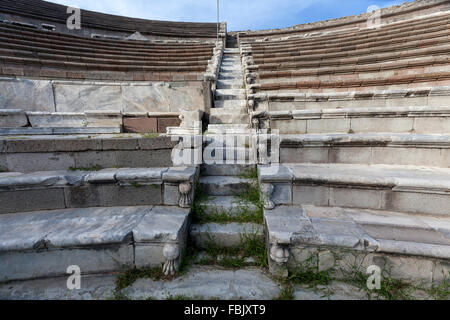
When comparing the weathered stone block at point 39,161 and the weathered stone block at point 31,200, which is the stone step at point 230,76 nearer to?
the weathered stone block at point 39,161

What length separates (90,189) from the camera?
241cm

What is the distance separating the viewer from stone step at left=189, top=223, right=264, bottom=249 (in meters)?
2.17

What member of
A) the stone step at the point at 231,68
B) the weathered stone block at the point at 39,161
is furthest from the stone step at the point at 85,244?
the stone step at the point at 231,68

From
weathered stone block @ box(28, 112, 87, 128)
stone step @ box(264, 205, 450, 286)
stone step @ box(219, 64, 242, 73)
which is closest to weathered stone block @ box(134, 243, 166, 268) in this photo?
stone step @ box(264, 205, 450, 286)

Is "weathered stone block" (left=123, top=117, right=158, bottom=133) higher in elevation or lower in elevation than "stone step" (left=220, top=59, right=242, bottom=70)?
lower

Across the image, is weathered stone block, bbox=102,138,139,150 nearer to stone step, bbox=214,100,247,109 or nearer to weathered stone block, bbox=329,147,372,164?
stone step, bbox=214,100,247,109

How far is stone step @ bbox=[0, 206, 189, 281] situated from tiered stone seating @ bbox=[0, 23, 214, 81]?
4.84 metres

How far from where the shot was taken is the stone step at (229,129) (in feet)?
12.9

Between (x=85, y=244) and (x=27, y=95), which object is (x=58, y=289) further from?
(x=27, y=95)

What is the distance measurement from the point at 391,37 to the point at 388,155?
726 cm

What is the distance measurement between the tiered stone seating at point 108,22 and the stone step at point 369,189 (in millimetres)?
13867

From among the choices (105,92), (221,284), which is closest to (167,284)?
(221,284)

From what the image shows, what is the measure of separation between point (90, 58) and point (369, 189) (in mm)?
8924

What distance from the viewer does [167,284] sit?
1824 millimetres
